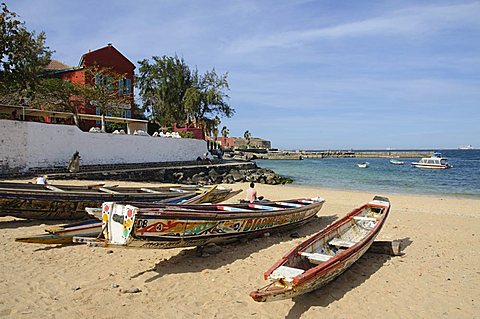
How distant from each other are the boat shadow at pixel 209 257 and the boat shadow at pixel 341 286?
2.01 metres

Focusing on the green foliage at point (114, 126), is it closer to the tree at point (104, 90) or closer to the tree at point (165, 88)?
the tree at point (104, 90)

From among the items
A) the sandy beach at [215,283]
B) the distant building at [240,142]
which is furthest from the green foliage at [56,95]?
the distant building at [240,142]

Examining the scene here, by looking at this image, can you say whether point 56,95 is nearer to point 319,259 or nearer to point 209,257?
point 209,257

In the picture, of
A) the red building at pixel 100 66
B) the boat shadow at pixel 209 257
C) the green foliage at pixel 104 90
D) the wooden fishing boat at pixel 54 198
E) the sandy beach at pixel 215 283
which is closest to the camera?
the sandy beach at pixel 215 283

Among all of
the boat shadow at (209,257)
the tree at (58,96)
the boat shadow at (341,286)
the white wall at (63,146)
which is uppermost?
the tree at (58,96)

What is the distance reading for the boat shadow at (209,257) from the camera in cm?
673

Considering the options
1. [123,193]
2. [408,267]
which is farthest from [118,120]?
[408,267]

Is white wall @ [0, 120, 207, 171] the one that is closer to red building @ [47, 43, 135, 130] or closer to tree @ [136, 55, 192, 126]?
red building @ [47, 43, 135, 130]

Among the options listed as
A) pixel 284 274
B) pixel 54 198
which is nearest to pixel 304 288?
pixel 284 274

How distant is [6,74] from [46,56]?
41.4ft

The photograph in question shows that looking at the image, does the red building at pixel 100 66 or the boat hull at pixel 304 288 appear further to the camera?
the red building at pixel 100 66

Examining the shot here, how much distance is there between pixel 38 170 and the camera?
60.0 ft

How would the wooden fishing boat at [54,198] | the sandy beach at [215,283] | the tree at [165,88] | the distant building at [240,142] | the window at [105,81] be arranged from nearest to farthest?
the sandy beach at [215,283], the wooden fishing boat at [54,198], the window at [105,81], the tree at [165,88], the distant building at [240,142]

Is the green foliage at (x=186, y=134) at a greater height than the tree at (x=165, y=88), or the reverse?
the tree at (x=165, y=88)
